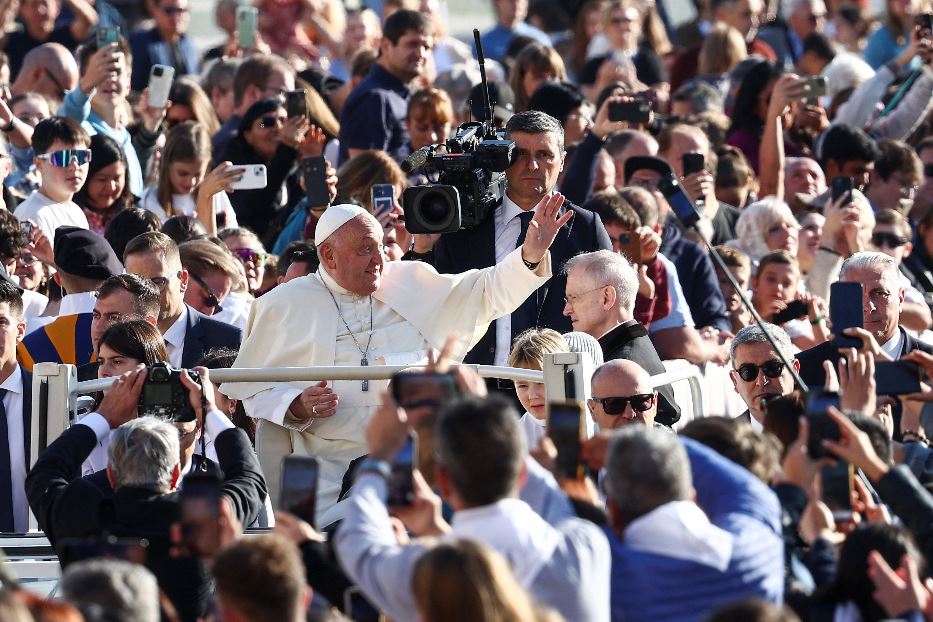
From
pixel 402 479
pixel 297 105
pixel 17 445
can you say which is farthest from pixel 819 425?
pixel 297 105

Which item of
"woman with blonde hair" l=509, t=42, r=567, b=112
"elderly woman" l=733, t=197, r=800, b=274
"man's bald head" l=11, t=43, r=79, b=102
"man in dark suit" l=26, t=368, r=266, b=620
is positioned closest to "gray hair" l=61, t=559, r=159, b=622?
"man in dark suit" l=26, t=368, r=266, b=620

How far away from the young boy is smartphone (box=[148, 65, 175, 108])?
1.13 metres

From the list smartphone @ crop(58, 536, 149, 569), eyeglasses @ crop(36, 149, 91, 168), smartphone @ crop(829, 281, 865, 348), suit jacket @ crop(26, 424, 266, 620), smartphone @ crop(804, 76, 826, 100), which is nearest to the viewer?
smartphone @ crop(58, 536, 149, 569)

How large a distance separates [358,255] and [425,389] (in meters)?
2.98

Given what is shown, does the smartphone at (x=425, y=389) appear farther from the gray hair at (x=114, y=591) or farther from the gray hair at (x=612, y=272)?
the gray hair at (x=612, y=272)

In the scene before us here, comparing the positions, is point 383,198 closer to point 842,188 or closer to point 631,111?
point 631,111

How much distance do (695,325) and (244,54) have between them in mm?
4937

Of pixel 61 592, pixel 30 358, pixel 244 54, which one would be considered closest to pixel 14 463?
pixel 30 358

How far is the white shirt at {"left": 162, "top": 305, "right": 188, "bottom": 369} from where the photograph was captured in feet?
27.5

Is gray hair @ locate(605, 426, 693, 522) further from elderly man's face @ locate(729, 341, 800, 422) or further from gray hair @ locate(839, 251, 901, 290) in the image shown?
gray hair @ locate(839, 251, 901, 290)

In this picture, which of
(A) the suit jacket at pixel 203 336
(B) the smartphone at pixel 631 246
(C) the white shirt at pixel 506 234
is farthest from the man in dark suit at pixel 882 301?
(A) the suit jacket at pixel 203 336

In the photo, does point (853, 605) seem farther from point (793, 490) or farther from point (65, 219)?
point (65, 219)

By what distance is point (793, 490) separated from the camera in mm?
5754

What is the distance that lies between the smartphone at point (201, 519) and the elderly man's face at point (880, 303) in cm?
422
